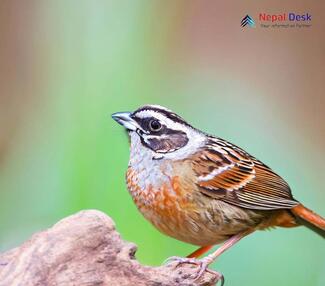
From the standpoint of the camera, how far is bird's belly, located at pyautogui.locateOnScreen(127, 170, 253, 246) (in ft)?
4.61

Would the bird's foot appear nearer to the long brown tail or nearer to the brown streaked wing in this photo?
the brown streaked wing

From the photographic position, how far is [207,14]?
1.73m

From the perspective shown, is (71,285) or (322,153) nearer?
(71,285)

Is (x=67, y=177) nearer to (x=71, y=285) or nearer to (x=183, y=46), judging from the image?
(x=183, y=46)

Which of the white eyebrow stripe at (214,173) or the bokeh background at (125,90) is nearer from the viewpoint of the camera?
the white eyebrow stripe at (214,173)

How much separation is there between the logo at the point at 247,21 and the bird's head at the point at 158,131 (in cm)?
43

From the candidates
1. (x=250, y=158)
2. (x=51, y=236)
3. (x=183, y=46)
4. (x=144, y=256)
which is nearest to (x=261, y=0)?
(x=183, y=46)

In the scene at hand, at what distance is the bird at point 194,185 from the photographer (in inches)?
55.7

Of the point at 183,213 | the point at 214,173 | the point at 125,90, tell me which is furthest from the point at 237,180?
the point at 125,90

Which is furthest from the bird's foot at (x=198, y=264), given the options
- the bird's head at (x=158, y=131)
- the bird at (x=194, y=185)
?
the bird's head at (x=158, y=131)

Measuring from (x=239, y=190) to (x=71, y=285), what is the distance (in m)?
0.57

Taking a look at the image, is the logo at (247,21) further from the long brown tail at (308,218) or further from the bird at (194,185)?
the long brown tail at (308,218)

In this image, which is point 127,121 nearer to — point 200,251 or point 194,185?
point 194,185

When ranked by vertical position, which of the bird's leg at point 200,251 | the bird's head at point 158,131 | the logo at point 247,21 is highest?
the logo at point 247,21
